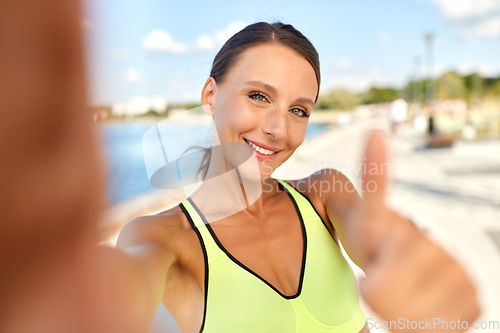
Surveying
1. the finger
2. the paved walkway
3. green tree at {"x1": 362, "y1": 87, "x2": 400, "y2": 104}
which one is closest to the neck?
the paved walkway

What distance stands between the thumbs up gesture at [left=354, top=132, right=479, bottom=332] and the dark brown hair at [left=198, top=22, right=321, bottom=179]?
48cm

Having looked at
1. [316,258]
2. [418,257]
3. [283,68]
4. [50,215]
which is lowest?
[316,258]

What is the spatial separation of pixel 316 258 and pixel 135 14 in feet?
2.17

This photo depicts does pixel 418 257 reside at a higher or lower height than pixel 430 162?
higher

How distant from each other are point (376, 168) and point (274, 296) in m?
0.46

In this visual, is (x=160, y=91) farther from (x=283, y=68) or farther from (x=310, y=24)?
(x=310, y=24)

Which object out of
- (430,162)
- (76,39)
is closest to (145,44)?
(76,39)

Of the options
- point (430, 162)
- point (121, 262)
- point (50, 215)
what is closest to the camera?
point (50, 215)

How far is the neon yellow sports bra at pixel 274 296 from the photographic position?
711 millimetres

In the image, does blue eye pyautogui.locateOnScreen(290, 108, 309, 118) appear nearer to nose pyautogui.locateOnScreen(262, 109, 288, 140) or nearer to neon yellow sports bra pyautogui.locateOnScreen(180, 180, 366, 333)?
nose pyautogui.locateOnScreen(262, 109, 288, 140)

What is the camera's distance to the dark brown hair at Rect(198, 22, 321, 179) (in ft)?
2.57

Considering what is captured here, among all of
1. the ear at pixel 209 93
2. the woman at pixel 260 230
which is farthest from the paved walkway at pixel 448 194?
the ear at pixel 209 93

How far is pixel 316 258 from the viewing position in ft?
2.78

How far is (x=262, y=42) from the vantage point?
0.78 metres
